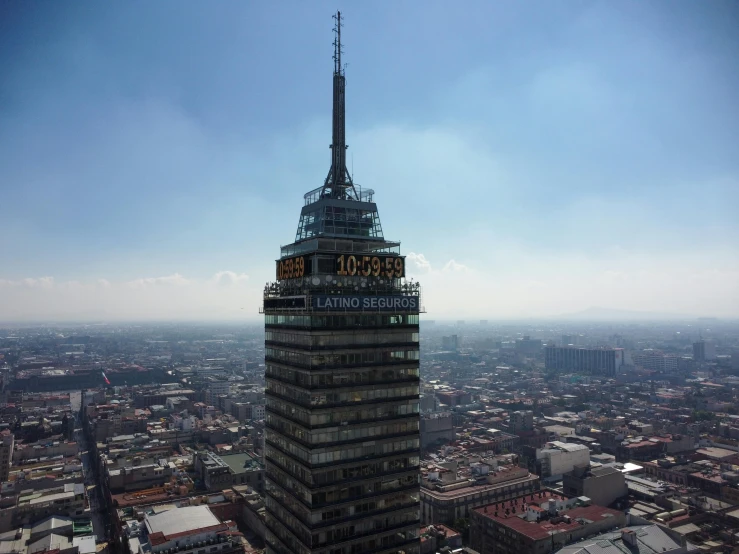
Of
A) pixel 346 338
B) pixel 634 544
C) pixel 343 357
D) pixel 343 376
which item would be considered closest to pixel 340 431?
pixel 343 376

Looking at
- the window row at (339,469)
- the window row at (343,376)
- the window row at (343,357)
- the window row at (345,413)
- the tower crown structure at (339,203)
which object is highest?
the tower crown structure at (339,203)

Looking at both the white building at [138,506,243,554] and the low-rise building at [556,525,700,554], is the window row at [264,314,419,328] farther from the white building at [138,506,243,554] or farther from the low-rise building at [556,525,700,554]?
the white building at [138,506,243,554]

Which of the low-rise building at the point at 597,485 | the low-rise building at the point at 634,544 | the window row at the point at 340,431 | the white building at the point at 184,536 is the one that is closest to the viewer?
the window row at the point at 340,431

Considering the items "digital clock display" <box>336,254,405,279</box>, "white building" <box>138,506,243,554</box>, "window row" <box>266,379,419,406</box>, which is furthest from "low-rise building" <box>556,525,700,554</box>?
"white building" <box>138,506,243,554</box>

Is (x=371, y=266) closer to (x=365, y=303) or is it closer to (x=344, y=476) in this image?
(x=365, y=303)

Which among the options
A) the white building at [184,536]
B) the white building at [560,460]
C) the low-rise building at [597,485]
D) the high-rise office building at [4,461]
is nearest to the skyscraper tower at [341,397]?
the white building at [184,536]

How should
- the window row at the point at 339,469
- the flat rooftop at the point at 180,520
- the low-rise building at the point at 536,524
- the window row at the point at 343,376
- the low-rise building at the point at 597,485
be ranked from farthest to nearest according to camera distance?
the low-rise building at the point at 597,485
the flat rooftop at the point at 180,520
the low-rise building at the point at 536,524
the window row at the point at 343,376
the window row at the point at 339,469

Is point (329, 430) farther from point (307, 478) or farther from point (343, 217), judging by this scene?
point (343, 217)

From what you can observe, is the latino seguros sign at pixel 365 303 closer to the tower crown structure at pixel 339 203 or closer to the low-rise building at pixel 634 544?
the tower crown structure at pixel 339 203
